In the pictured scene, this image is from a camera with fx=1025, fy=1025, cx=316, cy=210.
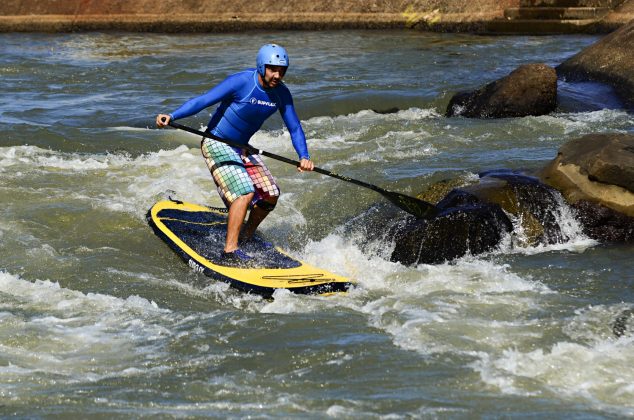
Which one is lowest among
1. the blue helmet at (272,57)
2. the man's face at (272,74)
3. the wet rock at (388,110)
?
the wet rock at (388,110)

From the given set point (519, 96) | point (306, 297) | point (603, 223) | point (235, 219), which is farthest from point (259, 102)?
point (519, 96)

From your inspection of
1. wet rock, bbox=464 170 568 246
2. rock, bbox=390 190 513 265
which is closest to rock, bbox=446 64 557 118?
wet rock, bbox=464 170 568 246

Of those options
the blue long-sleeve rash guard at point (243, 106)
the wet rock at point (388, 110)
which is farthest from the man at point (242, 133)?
the wet rock at point (388, 110)

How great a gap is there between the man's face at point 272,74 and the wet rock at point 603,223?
118 inches

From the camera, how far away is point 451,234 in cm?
838

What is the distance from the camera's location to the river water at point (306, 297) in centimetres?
565

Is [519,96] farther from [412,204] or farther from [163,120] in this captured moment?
[163,120]

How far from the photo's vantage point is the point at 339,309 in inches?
279

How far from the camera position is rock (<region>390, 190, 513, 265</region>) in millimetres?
8281

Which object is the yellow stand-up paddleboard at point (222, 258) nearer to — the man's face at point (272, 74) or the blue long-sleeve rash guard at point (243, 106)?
the blue long-sleeve rash guard at point (243, 106)

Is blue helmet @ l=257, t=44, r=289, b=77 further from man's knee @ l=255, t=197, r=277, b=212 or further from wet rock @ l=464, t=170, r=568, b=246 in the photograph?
wet rock @ l=464, t=170, r=568, b=246

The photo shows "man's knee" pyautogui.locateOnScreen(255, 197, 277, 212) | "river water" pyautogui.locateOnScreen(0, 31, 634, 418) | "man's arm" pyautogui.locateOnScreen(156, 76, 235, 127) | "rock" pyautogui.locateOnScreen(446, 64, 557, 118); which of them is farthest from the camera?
"rock" pyautogui.locateOnScreen(446, 64, 557, 118)

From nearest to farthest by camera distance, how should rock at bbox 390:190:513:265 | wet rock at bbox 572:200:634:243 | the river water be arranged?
the river water < rock at bbox 390:190:513:265 < wet rock at bbox 572:200:634:243

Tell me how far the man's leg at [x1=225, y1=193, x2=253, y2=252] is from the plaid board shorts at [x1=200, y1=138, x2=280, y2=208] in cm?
4
